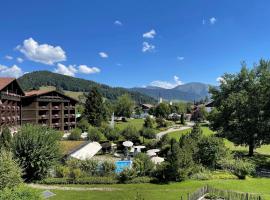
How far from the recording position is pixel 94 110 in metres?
93.3

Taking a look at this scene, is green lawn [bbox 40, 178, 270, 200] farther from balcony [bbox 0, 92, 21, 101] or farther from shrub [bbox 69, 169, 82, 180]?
balcony [bbox 0, 92, 21, 101]

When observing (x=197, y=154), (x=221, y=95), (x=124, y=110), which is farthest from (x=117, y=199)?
(x=124, y=110)

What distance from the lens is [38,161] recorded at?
3503cm

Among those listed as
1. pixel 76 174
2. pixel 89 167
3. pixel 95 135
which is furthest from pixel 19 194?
pixel 95 135

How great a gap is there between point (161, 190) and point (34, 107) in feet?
180

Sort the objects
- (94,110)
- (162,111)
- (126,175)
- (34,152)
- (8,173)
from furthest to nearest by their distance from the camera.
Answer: (162,111) < (94,110) < (34,152) < (126,175) < (8,173)

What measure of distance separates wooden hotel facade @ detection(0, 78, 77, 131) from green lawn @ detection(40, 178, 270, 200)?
3919 centimetres

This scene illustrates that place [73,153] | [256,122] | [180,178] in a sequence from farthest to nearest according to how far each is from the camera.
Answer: [256,122] → [73,153] → [180,178]

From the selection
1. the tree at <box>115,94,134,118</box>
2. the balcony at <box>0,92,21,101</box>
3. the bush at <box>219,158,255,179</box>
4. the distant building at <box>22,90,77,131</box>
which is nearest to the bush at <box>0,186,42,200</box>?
the bush at <box>219,158,255,179</box>

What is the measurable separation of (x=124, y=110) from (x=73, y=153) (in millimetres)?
90617

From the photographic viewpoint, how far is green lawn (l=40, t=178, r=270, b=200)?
28531 millimetres

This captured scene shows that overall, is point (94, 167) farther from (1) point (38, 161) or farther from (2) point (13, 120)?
(2) point (13, 120)

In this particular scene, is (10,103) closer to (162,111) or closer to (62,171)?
(62,171)

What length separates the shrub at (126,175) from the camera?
113 ft
